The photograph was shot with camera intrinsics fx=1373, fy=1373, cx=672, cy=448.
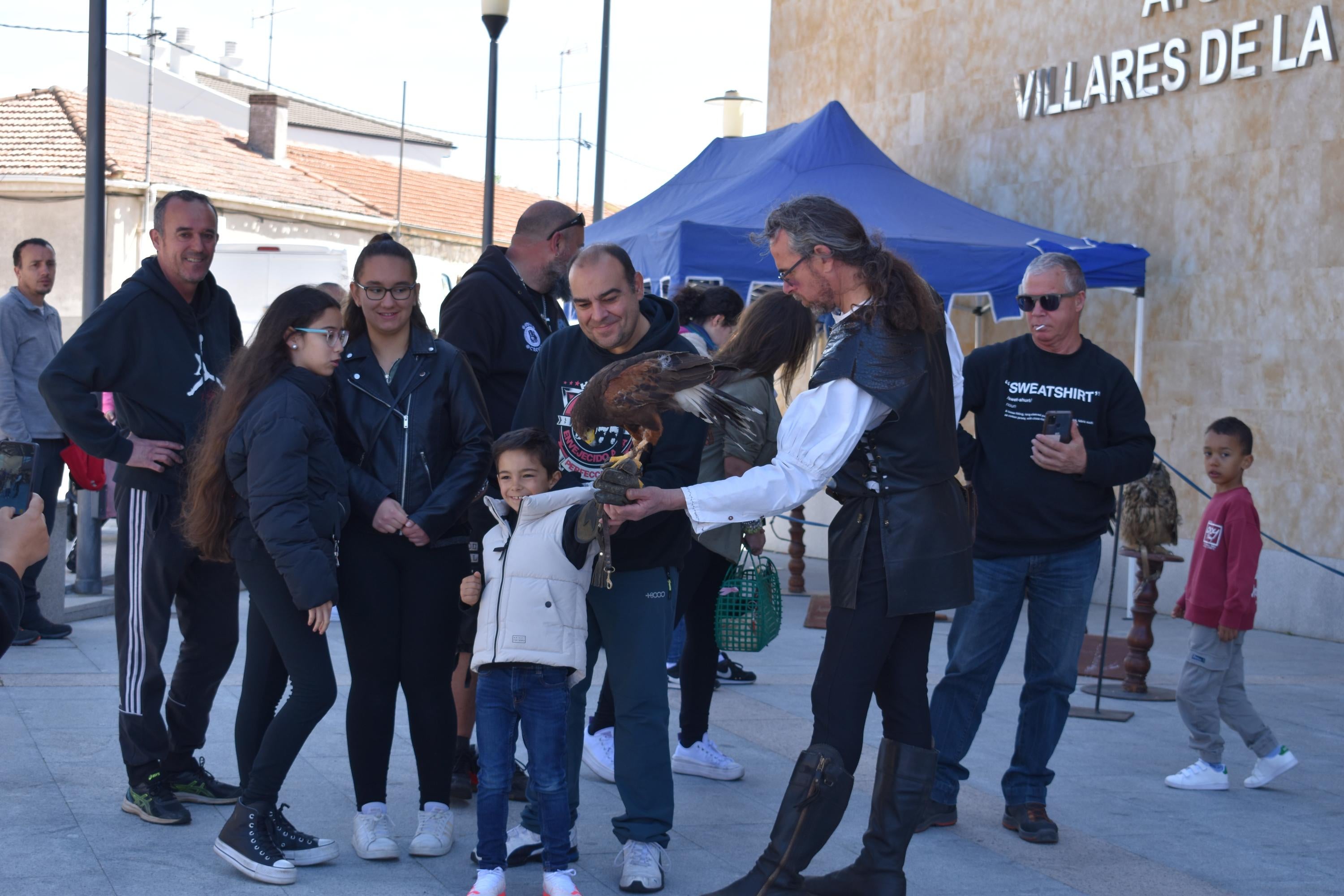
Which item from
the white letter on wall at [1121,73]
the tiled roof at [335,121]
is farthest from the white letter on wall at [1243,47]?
the tiled roof at [335,121]

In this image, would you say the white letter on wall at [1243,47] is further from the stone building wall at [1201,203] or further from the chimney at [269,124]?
the chimney at [269,124]

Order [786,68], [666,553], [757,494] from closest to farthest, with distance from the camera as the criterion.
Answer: [757,494] < [666,553] < [786,68]

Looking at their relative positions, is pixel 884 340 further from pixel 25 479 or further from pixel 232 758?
pixel 232 758

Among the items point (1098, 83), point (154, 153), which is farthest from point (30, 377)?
point (154, 153)

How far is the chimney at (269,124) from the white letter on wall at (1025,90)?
79.6 ft

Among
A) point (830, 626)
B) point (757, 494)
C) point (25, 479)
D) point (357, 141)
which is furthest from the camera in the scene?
point (357, 141)

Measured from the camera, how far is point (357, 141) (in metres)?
47.6

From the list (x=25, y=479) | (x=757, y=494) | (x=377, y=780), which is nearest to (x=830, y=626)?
(x=757, y=494)

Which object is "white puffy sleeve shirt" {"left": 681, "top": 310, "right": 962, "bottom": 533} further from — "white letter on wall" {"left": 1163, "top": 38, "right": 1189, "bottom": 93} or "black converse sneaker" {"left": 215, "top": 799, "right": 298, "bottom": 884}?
"white letter on wall" {"left": 1163, "top": 38, "right": 1189, "bottom": 93}

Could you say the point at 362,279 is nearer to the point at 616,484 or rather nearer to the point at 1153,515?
the point at 616,484

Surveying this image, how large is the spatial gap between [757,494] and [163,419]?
86.1 inches

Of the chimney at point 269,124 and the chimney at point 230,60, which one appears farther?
the chimney at point 230,60

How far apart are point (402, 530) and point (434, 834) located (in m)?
0.96

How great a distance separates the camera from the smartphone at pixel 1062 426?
15.3ft
